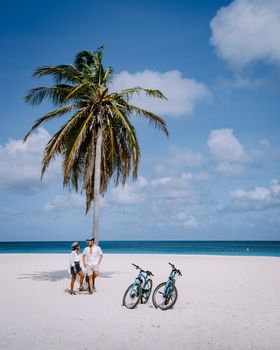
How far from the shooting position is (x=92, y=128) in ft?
48.5

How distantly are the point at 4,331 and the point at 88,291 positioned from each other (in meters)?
4.61

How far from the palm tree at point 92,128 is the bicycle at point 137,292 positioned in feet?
15.6

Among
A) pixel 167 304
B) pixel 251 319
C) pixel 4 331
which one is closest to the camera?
pixel 4 331

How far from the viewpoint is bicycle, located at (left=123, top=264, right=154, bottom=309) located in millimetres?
8845

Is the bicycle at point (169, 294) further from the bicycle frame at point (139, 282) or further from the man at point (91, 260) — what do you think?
the man at point (91, 260)

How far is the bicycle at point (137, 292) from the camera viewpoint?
8845 millimetres

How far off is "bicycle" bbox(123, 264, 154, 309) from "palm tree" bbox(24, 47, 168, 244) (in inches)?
187

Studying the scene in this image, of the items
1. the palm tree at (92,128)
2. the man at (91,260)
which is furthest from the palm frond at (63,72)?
the man at (91,260)

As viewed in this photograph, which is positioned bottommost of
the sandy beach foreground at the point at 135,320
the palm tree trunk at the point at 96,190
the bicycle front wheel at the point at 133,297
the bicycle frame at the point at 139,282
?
the sandy beach foreground at the point at 135,320

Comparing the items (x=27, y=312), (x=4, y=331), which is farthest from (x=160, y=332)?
(x=27, y=312)

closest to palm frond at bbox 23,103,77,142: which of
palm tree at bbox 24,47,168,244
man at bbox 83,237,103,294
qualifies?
palm tree at bbox 24,47,168,244

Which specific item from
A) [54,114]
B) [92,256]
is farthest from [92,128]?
[92,256]

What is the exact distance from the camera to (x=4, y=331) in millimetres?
6637

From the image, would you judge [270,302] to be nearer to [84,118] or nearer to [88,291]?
[88,291]
